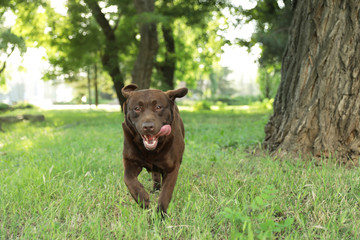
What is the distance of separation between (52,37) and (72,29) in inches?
63.8

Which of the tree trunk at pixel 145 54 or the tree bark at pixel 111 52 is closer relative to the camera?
the tree trunk at pixel 145 54

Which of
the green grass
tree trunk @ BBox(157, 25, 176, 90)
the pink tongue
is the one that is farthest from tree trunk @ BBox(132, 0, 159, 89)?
the pink tongue

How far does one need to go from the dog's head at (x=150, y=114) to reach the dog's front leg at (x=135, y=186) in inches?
14.9

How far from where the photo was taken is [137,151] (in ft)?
10.1

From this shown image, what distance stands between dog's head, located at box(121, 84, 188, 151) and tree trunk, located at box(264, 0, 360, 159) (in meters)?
2.40

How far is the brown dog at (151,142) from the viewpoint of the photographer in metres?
2.86

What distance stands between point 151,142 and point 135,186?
1.49 ft

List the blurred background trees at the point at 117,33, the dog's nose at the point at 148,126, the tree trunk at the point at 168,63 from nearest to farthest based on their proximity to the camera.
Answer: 1. the dog's nose at the point at 148,126
2. the blurred background trees at the point at 117,33
3. the tree trunk at the point at 168,63

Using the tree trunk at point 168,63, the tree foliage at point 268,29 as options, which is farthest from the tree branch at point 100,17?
the tree foliage at point 268,29

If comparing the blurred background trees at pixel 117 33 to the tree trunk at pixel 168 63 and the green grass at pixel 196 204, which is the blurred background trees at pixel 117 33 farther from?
the green grass at pixel 196 204

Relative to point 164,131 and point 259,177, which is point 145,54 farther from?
point 164,131

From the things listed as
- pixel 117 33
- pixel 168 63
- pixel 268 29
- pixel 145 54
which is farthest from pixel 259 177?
pixel 168 63

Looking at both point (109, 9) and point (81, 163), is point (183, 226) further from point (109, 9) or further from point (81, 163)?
point (109, 9)

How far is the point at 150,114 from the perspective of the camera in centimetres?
288
